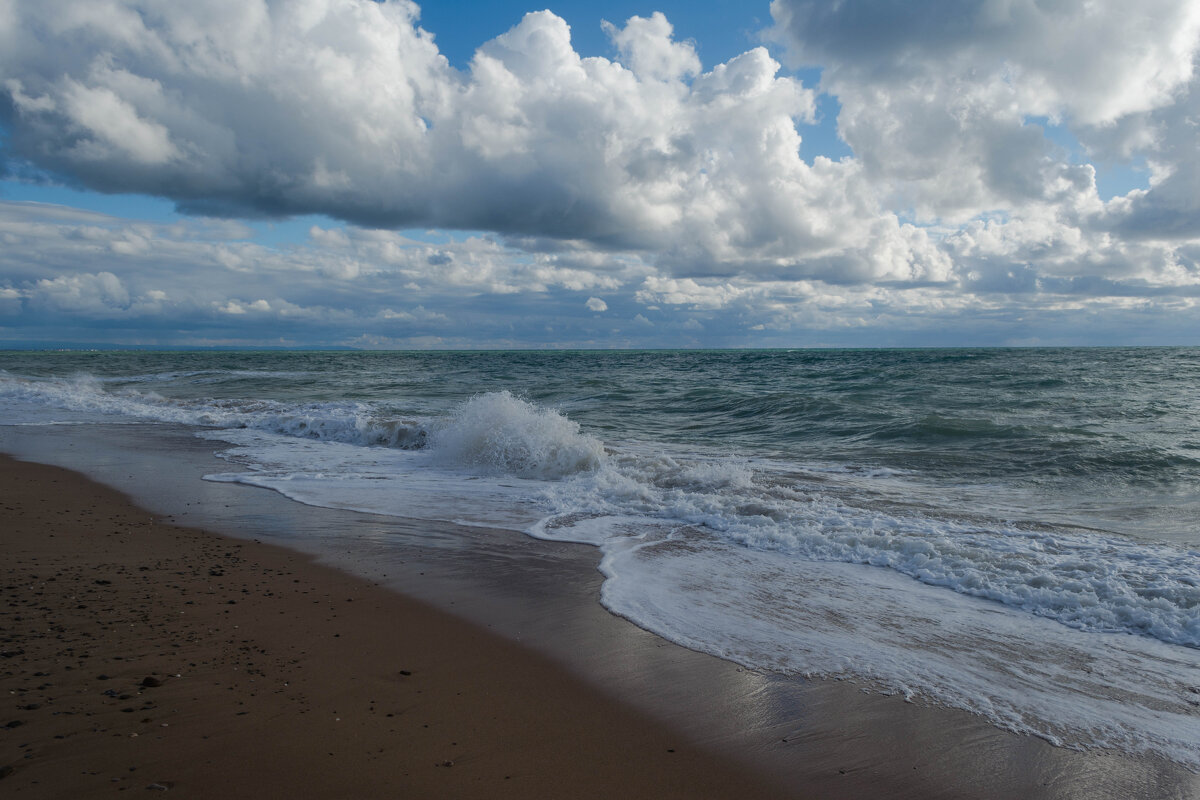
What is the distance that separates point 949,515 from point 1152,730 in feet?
14.3


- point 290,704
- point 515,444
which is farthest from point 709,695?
point 515,444

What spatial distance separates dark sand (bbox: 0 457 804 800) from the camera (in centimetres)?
263

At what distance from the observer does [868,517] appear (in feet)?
23.3

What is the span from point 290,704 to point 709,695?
2093 mm

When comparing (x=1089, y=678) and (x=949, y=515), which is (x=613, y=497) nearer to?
(x=949, y=515)

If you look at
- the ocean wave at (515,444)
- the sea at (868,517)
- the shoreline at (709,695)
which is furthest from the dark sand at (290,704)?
the ocean wave at (515,444)

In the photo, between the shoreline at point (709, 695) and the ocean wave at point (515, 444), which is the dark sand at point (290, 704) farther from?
the ocean wave at point (515, 444)

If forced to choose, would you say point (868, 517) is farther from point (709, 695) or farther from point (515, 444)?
point (515, 444)

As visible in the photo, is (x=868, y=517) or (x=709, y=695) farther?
(x=868, y=517)

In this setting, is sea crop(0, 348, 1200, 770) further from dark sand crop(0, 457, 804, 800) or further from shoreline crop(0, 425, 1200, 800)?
dark sand crop(0, 457, 804, 800)

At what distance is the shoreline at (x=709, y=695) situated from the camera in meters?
2.79

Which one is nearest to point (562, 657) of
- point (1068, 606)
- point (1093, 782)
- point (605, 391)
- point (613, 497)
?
point (1093, 782)

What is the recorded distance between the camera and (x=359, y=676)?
3.52 m

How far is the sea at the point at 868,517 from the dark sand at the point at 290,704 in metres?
1.16
